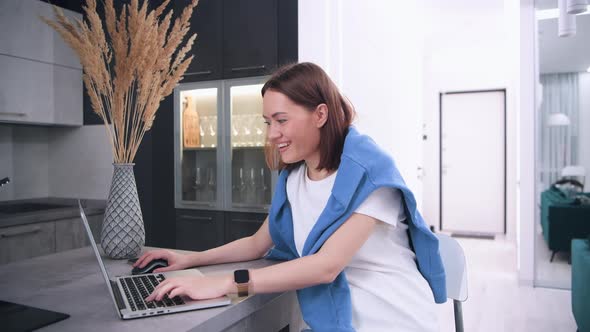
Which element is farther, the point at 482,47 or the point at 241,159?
the point at 482,47

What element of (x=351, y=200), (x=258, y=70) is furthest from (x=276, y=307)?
(x=258, y=70)

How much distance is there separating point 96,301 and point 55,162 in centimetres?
281

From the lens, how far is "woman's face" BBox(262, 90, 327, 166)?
3.96 ft

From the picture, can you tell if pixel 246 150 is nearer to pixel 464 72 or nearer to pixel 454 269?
pixel 454 269

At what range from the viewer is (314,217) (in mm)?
1215

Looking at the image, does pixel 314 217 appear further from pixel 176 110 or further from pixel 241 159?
pixel 176 110

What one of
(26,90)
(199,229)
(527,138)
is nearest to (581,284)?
(527,138)

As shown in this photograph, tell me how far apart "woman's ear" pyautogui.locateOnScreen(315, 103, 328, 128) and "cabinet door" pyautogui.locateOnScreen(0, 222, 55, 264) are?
7.07ft

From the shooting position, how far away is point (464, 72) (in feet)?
23.1

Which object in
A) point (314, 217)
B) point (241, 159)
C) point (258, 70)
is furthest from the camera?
point (241, 159)

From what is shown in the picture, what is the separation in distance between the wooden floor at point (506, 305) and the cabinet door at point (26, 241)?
2597 millimetres

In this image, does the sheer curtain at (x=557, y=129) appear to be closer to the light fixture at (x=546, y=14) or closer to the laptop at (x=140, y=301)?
the light fixture at (x=546, y=14)

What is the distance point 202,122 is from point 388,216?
242 centimetres

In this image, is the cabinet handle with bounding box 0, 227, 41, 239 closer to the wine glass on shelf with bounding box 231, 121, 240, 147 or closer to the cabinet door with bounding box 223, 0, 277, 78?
the wine glass on shelf with bounding box 231, 121, 240, 147
